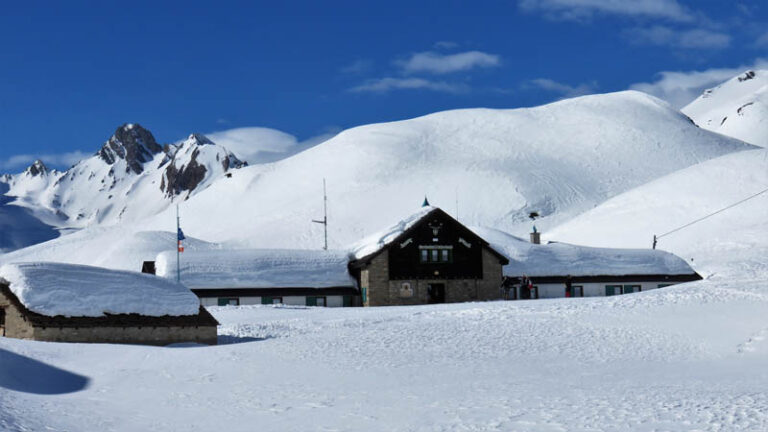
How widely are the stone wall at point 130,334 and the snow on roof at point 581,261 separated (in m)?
27.8

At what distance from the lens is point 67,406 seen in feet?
56.4

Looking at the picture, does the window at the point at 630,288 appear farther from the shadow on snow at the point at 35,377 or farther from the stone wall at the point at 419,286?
the shadow on snow at the point at 35,377

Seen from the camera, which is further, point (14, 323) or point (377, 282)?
point (377, 282)

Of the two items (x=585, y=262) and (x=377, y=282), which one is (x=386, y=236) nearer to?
(x=377, y=282)

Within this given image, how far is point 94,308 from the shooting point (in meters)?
30.5

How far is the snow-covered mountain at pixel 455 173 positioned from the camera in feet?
411

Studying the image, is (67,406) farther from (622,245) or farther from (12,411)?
(622,245)

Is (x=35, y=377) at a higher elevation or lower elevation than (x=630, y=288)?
lower

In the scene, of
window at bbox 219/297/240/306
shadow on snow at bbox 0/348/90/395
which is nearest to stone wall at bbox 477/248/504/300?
window at bbox 219/297/240/306

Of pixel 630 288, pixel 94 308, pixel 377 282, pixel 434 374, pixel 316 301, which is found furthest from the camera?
pixel 630 288

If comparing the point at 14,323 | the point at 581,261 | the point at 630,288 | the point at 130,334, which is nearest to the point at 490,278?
the point at 581,261

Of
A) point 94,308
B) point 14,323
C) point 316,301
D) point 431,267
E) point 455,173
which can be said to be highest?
point 455,173

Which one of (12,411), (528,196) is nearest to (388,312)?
(12,411)

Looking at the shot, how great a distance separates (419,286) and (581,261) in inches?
446
